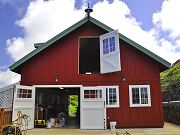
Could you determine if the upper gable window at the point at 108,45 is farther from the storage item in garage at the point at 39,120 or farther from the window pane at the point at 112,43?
the storage item in garage at the point at 39,120

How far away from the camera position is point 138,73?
14.3m

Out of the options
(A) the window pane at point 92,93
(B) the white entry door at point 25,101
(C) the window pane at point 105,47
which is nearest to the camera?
(B) the white entry door at point 25,101

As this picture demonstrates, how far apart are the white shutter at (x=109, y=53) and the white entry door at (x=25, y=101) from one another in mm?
4414

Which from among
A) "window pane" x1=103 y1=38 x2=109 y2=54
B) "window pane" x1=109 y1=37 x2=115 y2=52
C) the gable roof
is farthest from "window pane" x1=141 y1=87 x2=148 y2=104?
"window pane" x1=103 y1=38 x2=109 y2=54

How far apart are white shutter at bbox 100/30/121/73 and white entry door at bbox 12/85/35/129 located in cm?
441

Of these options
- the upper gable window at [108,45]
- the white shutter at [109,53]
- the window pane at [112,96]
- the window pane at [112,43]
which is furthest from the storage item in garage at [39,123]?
the window pane at [112,43]

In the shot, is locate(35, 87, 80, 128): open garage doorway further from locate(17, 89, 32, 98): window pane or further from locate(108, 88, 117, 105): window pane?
locate(108, 88, 117, 105): window pane

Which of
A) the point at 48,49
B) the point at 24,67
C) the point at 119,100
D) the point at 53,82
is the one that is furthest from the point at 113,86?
the point at 24,67

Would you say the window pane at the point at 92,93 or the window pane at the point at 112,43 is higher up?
the window pane at the point at 112,43

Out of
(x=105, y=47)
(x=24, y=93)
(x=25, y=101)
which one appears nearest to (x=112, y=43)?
(x=105, y=47)

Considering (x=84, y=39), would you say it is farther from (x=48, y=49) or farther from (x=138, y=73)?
(x=138, y=73)

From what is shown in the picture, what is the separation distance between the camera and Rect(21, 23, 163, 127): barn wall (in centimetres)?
1391

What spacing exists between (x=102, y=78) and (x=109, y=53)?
5.04ft

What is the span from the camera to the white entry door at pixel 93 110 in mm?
13469
